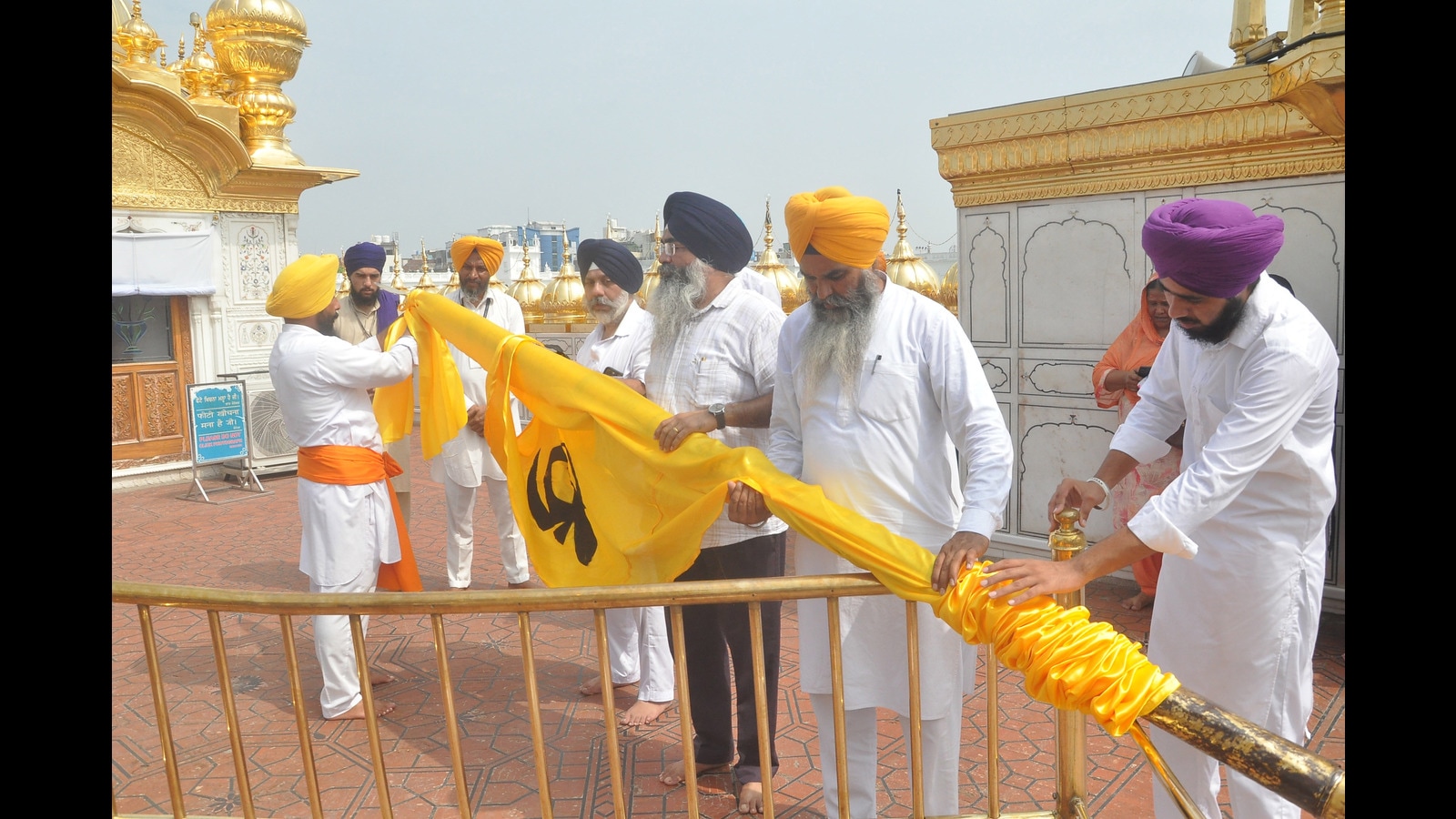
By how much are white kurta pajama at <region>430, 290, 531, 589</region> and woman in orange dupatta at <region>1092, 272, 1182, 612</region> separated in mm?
3421

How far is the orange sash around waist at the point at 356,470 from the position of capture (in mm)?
4129

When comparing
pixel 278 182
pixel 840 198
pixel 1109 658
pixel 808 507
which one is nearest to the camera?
pixel 1109 658

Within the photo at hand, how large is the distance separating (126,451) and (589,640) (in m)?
7.85

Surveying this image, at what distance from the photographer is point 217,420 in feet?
30.9

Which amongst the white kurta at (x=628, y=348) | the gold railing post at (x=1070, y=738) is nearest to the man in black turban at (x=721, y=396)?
the white kurta at (x=628, y=348)

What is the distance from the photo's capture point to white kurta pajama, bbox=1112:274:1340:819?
2.16m

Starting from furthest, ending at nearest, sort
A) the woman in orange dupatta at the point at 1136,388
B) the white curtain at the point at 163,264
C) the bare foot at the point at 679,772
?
the white curtain at the point at 163,264 → the woman in orange dupatta at the point at 1136,388 → the bare foot at the point at 679,772

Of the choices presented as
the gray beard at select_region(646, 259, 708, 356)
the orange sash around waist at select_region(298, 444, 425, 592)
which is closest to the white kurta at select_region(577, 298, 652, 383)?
the gray beard at select_region(646, 259, 708, 356)

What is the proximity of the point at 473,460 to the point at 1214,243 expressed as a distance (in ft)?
14.5

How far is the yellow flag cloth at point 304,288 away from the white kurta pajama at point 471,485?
4.66ft

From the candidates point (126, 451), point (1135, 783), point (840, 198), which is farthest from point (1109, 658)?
point (126, 451)

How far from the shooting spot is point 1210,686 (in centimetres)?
246

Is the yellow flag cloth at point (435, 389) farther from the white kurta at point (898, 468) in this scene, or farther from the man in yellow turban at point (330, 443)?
the white kurta at point (898, 468)

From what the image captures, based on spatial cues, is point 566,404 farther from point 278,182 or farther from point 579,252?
point 278,182
